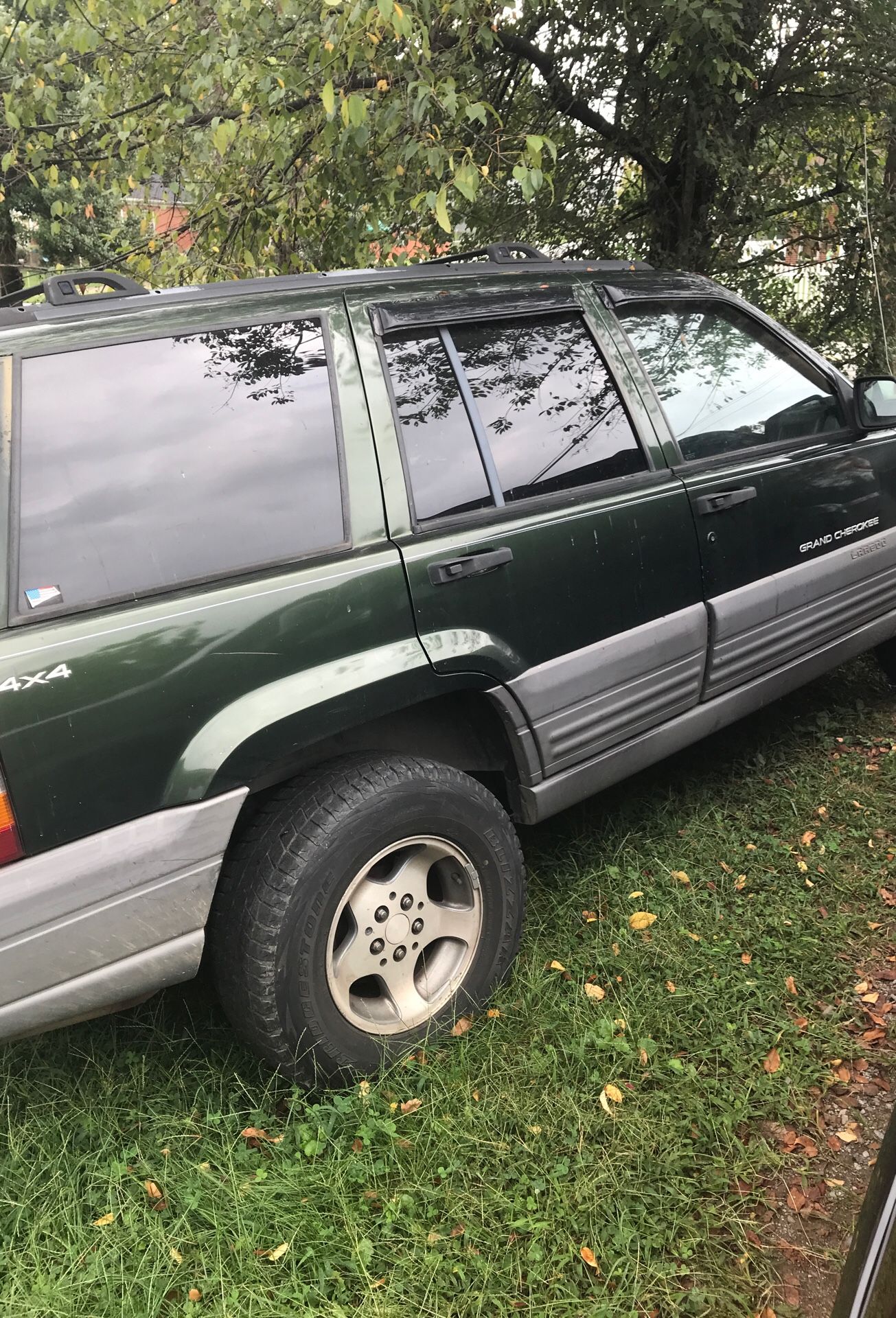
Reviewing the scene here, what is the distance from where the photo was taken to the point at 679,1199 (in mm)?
2061

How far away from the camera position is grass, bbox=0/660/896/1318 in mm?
1928

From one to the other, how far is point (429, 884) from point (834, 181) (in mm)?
5991

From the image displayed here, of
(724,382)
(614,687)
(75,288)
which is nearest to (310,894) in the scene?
(614,687)

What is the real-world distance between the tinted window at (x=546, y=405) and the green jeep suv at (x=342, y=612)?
10 millimetres

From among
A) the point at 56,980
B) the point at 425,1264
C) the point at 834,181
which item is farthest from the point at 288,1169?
the point at 834,181

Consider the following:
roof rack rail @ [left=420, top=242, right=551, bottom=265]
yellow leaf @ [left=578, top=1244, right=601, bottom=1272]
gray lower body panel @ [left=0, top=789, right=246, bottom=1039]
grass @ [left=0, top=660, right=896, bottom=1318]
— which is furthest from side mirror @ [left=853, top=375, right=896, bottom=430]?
yellow leaf @ [left=578, top=1244, right=601, bottom=1272]

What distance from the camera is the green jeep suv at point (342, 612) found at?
1874 mm

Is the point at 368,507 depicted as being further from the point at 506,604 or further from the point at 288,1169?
the point at 288,1169

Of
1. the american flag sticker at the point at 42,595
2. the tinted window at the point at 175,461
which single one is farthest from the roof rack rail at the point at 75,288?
the american flag sticker at the point at 42,595

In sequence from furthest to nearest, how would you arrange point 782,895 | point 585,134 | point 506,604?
point 585,134
point 782,895
point 506,604

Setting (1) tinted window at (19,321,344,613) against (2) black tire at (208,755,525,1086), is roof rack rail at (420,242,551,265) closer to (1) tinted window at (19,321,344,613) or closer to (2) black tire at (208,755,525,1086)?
(1) tinted window at (19,321,344,613)

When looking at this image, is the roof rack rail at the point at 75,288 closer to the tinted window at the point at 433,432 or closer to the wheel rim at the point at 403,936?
the tinted window at the point at 433,432

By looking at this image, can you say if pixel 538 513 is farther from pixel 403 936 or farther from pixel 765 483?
pixel 403 936

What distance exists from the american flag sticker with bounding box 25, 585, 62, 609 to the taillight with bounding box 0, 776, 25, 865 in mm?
342
